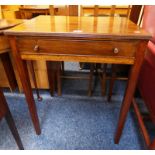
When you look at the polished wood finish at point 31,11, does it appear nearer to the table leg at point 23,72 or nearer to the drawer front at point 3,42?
the drawer front at point 3,42

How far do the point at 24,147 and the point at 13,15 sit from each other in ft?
7.55

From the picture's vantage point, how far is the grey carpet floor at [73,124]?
112cm

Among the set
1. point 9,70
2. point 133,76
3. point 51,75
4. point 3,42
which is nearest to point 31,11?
point 9,70

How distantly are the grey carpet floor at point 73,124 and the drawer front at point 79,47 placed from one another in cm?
69

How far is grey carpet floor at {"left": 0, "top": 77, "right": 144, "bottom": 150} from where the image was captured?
112 centimetres

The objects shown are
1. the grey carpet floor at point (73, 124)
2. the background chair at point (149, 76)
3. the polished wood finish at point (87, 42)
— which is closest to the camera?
the polished wood finish at point (87, 42)

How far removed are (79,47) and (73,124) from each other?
74 cm

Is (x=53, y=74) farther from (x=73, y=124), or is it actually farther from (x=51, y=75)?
(x=73, y=124)

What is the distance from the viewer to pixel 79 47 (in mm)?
759

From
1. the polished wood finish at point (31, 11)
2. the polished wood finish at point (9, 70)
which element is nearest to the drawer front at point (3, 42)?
the polished wood finish at point (9, 70)

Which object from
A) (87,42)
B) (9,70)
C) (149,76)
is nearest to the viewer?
(87,42)

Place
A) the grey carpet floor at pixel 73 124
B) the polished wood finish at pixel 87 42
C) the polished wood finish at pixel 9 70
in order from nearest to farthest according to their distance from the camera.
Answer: the polished wood finish at pixel 87 42
the grey carpet floor at pixel 73 124
the polished wood finish at pixel 9 70

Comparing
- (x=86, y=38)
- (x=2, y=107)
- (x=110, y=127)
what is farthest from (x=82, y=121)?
(x=86, y=38)
